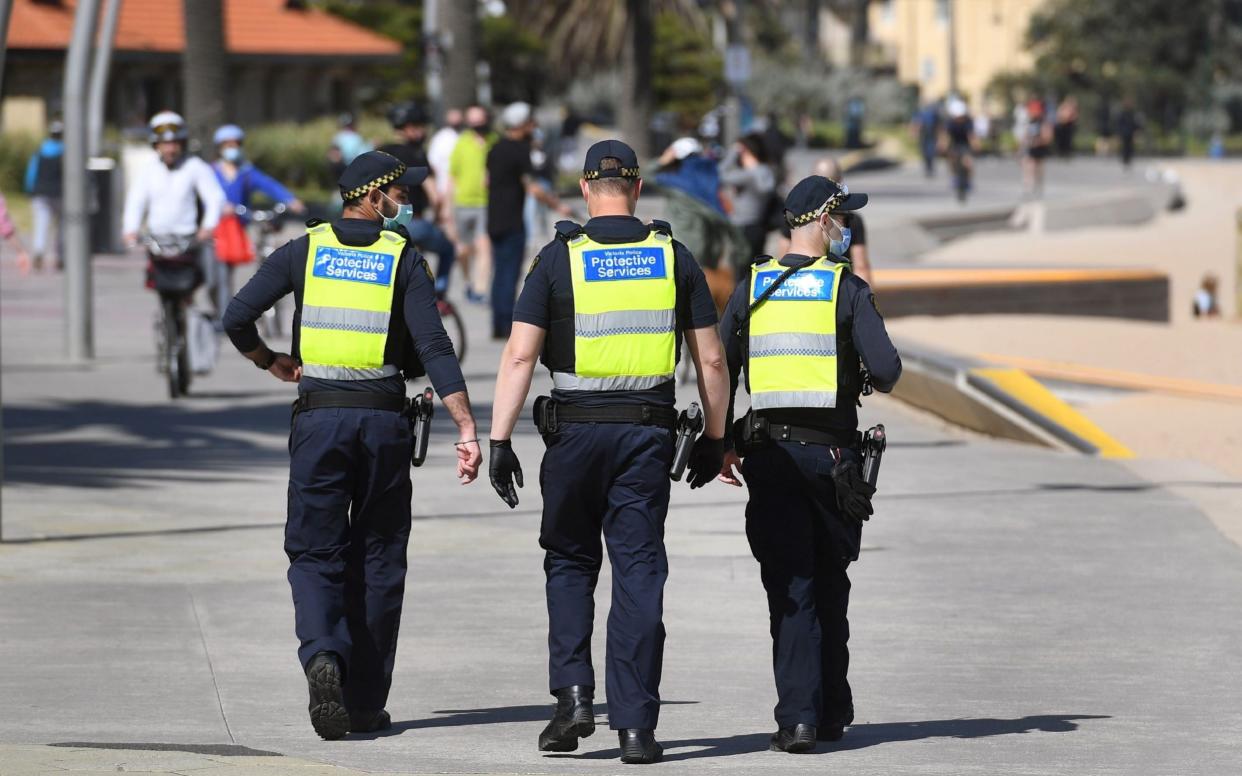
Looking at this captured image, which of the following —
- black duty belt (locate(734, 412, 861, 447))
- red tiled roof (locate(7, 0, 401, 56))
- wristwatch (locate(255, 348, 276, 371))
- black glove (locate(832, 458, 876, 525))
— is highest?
red tiled roof (locate(7, 0, 401, 56))

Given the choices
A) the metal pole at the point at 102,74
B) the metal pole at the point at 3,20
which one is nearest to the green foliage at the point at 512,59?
the metal pole at the point at 102,74

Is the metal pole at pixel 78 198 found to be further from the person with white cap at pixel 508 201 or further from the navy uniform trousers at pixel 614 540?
the navy uniform trousers at pixel 614 540

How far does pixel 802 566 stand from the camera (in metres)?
7.11

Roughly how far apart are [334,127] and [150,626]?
1499 inches

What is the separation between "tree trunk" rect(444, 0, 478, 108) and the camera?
3509 centimetres

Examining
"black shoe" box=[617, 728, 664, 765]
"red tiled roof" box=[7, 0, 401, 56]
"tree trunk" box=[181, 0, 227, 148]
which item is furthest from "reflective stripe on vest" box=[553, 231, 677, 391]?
"red tiled roof" box=[7, 0, 401, 56]

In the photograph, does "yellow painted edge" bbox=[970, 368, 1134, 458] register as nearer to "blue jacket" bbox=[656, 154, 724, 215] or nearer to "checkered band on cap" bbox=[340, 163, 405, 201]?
"blue jacket" bbox=[656, 154, 724, 215]

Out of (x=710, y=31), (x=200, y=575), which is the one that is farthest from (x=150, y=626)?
(x=710, y=31)

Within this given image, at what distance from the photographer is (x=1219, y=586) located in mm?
10203

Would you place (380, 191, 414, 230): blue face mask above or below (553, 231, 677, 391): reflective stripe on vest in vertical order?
above

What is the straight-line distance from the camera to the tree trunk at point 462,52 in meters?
35.1

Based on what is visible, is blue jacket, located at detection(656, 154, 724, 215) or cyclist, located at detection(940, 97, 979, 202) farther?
cyclist, located at detection(940, 97, 979, 202)

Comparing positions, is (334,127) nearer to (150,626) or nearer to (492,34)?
(492,34)

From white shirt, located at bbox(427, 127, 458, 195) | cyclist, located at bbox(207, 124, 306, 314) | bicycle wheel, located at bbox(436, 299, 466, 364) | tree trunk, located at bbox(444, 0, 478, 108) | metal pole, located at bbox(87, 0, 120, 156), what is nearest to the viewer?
cyclist, located at bbox(207, 124, 306, 314)
